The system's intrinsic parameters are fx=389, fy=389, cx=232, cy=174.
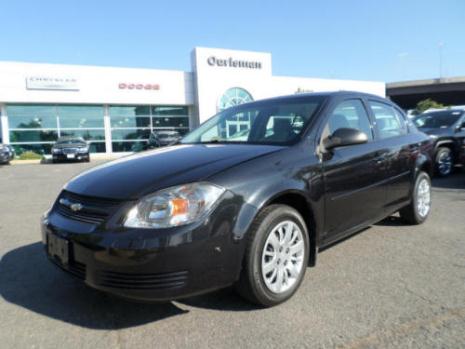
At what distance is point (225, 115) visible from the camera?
177 inches

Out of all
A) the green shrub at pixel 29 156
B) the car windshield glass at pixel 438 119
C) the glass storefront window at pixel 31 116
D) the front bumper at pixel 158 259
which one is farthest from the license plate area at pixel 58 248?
the glass storefront window at pixel 31 116

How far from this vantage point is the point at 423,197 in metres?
5.06

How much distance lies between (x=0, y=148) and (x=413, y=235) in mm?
20073

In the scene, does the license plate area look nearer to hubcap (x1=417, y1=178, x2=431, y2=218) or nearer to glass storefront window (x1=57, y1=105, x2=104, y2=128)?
hubcap (x1=417, y1=178, x2=431, y2=218)

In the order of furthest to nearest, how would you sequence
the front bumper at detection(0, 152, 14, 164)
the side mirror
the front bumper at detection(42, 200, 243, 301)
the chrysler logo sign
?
the chrysler logo sign
the front bumper at detection(0, 152, 14, 164)
the side mirror
the front bumper at detection(42, 200, 243, 301)

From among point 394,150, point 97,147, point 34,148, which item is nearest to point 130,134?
point 97,147

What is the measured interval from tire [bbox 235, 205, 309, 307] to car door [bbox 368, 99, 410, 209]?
1.63 metres

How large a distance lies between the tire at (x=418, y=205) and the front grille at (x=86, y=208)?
3.75 meters

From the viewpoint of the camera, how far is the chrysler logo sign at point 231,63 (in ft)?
93.0

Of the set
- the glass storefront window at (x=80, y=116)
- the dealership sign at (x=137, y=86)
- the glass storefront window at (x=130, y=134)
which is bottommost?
the glass storefront window at (x=130, y=134)

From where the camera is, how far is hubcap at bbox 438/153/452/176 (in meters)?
9.24

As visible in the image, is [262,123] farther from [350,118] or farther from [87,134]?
[87,134]

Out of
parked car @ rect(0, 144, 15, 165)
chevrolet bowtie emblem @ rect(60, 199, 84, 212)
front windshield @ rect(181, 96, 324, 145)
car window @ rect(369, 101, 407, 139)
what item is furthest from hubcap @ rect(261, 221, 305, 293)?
parked car @ rect(0, 144, 15, 165)

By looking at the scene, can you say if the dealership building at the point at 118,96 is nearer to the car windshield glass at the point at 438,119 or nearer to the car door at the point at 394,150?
the car windshield glass at the point at 438,119
